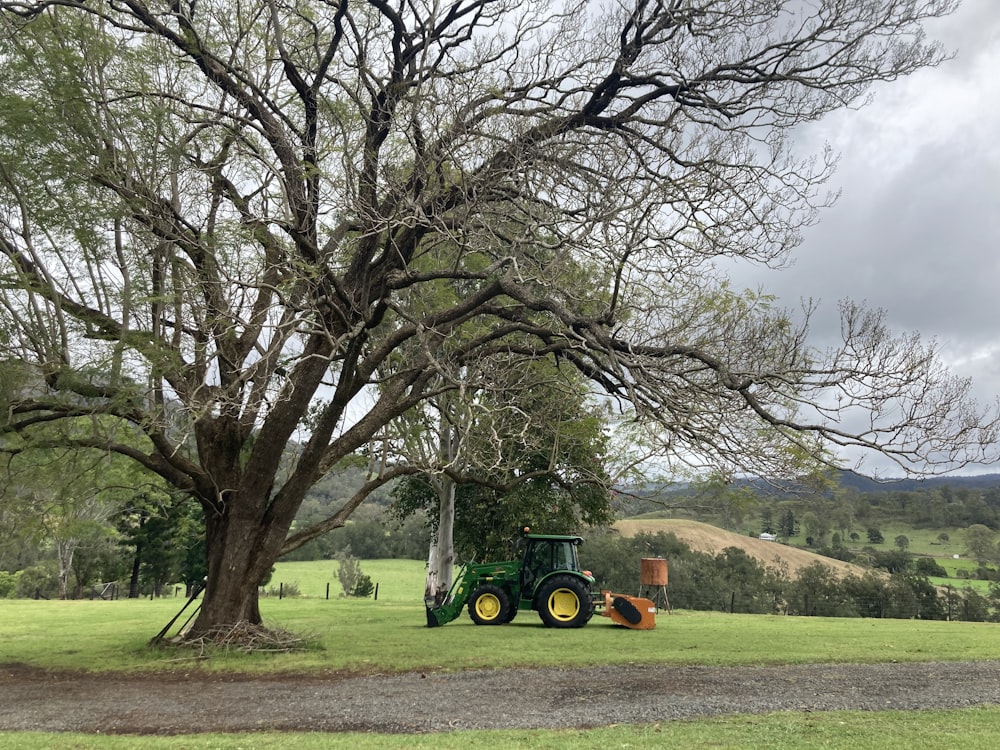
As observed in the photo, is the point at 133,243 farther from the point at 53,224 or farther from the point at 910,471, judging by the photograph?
the point at 910,471

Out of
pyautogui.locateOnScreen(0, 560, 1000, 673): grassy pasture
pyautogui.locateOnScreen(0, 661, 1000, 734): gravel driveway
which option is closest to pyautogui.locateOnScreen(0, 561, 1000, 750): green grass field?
pyautogui.locateOnScreen(0, 560, 1000, 673): grassy pasture

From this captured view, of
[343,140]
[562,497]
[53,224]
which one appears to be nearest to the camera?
[53,224]

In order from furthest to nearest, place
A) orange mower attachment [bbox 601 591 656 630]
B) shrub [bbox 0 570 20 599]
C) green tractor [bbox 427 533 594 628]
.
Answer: shrub [bbox 0 570 20 599] → green tractor [bbox 427 533 594 628] → orange mower attachment [bbox 601 591 656 630]

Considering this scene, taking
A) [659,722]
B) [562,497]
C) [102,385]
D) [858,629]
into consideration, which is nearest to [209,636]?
[102,385]

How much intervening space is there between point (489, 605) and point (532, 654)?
4.99 m

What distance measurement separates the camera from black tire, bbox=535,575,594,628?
14.6 meters

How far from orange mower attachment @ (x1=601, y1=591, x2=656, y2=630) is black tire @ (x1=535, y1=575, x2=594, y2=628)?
54cm

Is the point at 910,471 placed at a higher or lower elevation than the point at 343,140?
lower

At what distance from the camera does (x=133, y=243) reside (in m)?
10.3

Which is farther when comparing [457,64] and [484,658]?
[457,64]

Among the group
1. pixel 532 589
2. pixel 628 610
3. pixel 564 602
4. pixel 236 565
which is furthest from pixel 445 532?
pixel 236 565

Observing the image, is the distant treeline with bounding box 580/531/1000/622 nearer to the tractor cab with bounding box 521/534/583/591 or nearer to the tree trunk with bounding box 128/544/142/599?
the tractor cab with bounding box 521/534/583/591

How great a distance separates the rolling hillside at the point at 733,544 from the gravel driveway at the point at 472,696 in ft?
96.3

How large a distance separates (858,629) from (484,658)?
9867 mm
